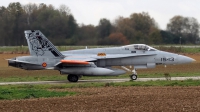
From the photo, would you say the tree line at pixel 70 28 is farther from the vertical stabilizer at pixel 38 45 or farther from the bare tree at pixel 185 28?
the vertical stabilizer at pixel 38 45

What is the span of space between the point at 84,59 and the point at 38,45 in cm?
292

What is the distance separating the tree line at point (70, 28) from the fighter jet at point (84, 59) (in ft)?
64.3

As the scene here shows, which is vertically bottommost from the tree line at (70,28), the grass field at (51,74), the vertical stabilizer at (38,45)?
the grass field at (51,74)

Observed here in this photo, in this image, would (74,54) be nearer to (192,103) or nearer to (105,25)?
(192,103)

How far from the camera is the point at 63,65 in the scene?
26.8 meters

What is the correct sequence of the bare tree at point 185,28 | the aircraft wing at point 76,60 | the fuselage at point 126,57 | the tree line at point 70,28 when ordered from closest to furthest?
the aircraft wing at point 76,60 → the fuselage at point 126,57 → the tree line at point 70,28 → the bare tree at point 185,28

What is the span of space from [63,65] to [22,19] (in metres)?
26.4

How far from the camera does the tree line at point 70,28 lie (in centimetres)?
4822

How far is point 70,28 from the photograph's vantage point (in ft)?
160

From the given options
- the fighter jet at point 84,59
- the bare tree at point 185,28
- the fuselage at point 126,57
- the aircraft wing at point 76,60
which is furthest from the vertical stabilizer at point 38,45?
the bare tree at point 185,28

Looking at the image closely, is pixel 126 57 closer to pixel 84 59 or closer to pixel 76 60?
pixel 84 59

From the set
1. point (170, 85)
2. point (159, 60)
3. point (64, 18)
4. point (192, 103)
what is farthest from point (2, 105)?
point (64, 18)

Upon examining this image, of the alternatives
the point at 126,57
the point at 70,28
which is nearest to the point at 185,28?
the point at 70,28

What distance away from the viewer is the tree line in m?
48.2
